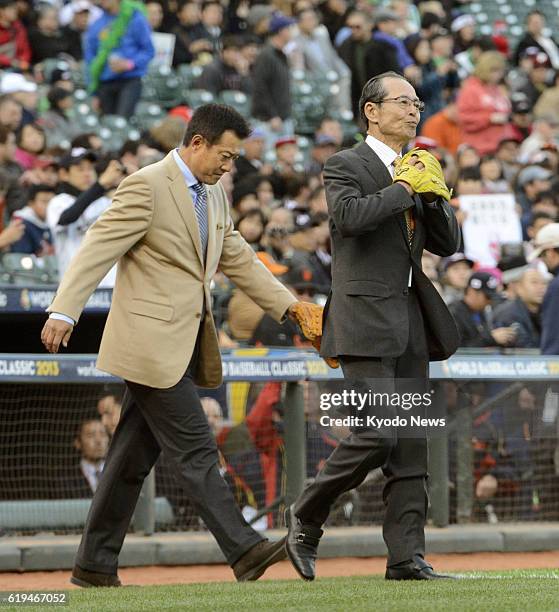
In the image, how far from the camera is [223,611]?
19.0 ft

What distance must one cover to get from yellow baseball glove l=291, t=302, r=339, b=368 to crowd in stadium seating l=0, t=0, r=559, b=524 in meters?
3.23

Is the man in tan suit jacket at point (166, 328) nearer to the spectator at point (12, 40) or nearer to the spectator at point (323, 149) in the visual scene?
the spectator at point (323, 149)

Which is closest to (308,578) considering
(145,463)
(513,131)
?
(145,463)

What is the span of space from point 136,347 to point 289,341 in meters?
4.48

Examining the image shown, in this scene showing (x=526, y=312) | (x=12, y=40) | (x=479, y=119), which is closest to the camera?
(x=526, y=312)

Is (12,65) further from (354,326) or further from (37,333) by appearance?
(354,326)

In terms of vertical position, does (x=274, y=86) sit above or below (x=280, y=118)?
above

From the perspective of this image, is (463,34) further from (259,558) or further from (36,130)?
(259,558)

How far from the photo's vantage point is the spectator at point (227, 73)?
59.6ft

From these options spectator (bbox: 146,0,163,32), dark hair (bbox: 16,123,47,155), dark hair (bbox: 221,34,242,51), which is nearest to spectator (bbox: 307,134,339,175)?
dark hair (bbox: 221,34,242,51)

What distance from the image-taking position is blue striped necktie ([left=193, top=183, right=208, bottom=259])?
24.3 ft

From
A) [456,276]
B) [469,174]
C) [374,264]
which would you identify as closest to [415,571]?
[374,264]

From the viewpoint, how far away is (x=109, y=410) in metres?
10.2

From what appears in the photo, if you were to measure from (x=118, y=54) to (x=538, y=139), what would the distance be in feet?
17.5
